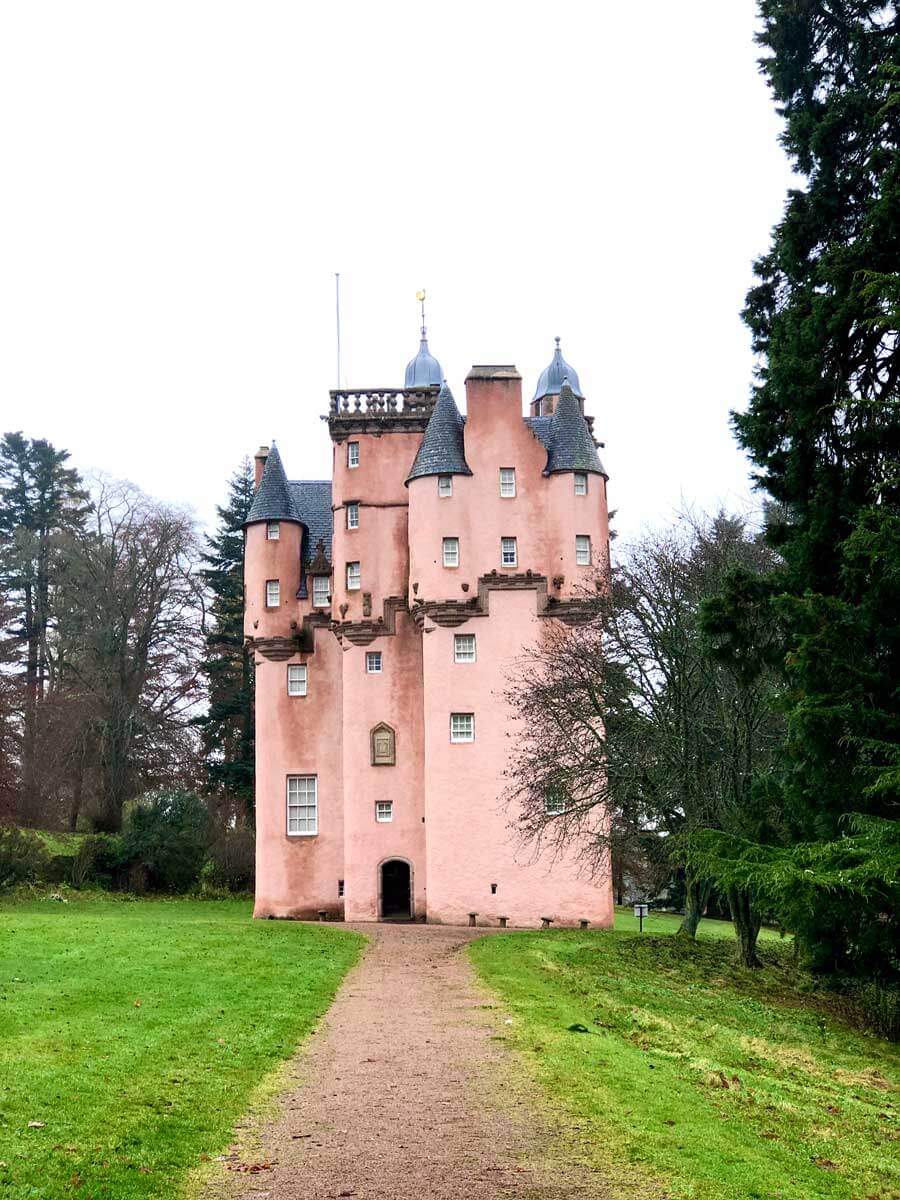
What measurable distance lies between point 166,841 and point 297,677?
32.5 ft

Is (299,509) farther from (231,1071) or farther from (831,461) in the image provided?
(231,1071)

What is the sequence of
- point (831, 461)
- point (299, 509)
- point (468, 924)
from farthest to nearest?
1. point (299, 509)
2. point (468, 924)
3. point (831, 461)

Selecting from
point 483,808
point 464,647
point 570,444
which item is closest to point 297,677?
point 464,647

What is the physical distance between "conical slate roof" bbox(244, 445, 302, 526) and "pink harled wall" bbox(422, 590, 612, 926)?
25.8 ft

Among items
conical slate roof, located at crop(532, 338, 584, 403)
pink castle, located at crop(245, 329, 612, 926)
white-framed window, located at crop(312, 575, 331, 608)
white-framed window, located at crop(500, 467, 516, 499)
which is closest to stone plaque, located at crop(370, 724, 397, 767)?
pink castle, located at crop(245, 329, 612, 926)

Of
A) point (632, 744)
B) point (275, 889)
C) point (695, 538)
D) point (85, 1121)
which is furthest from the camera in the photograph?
point (275, 889)

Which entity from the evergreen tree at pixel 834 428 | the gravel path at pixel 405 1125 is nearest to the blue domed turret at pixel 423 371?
the evergreen tree at pixel 834 428

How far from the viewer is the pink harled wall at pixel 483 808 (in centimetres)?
3781

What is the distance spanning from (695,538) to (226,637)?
29.4 meters

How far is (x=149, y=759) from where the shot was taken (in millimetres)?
55812

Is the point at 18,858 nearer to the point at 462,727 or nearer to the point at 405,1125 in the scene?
the point at 462,727

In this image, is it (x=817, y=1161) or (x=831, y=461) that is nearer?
(x=817, y=1161)

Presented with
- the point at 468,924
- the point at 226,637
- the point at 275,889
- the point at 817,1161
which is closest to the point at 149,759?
the point at 226,637

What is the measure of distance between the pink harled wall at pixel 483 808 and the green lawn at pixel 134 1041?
887 centimetres
